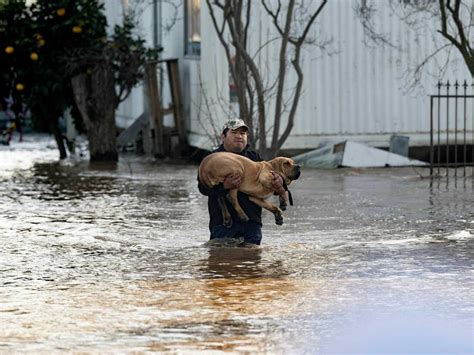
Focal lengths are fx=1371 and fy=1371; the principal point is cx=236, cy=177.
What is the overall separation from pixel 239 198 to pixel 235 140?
0.52m

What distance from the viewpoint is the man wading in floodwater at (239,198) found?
1216cm

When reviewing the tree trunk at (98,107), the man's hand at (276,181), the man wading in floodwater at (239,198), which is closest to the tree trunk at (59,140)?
the tree trunk at (98,107)

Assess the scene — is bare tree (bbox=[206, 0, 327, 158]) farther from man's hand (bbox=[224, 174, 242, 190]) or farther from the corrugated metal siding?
man's hand (bbox=[224, 174, 242, 190])

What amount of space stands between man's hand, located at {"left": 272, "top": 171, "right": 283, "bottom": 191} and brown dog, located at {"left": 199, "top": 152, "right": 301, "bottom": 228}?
0.03 metres

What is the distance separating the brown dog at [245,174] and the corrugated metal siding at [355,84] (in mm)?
11597

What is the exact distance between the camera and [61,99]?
83.8 feet

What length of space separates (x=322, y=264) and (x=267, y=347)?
3.57 m

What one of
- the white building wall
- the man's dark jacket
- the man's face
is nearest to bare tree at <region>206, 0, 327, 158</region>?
the white building wall

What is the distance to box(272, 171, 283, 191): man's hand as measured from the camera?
12.1 m

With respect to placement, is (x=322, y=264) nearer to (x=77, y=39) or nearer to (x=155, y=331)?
(x=155, y=331)

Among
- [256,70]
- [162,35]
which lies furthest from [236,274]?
[162,35]

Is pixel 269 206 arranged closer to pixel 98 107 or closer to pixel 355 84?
pixel 355 84

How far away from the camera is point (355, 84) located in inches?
963

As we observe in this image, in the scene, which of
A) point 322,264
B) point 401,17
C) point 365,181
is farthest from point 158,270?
point 401,17
